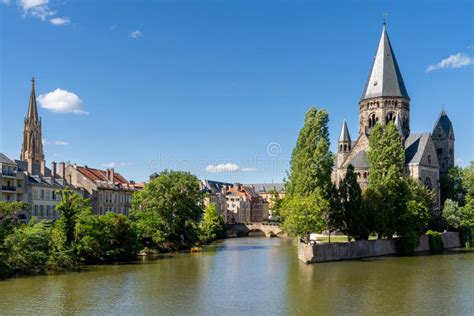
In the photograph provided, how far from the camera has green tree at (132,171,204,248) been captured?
72438 millimetres

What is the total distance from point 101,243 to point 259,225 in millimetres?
73474

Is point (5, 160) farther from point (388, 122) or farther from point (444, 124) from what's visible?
point (444, 124)

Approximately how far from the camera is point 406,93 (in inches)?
3880

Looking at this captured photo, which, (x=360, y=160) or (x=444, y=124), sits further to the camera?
(x=444, y=124)

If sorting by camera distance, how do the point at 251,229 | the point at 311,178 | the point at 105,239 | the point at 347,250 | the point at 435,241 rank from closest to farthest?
the point at 105,239, the point at 347,250, the point at 311,178, the point at 435,241, the point at 251,229

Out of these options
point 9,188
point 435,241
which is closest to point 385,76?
point 435,241

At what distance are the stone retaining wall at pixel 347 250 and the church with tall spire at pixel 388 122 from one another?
21.7 m

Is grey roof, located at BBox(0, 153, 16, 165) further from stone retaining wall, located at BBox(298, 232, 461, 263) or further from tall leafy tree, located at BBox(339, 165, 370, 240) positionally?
tall leafy tree, located at BBox(339, 165, 370, 240)

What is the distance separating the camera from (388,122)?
9125 cm

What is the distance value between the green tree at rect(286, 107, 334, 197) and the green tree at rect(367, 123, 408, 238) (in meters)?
6.00

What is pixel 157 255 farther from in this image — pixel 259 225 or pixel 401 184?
pixel 259 225

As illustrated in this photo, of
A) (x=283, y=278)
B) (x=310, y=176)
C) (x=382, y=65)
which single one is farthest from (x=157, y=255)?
(x=382, y=65)

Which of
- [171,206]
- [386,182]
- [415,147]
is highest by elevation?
[415,147]

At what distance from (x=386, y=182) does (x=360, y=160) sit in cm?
2429
